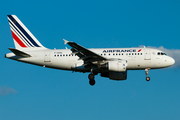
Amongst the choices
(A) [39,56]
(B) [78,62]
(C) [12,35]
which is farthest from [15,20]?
(B) [78,62]

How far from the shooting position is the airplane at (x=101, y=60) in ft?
147

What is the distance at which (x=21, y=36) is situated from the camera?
168 feet

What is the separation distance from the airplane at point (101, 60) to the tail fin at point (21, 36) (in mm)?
1588

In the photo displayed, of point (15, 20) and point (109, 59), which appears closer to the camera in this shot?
point (109, 59)

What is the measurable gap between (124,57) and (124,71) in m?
2.16

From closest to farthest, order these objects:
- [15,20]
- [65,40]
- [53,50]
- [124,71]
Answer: [65,40], [124,71], [53,50], [15,20]

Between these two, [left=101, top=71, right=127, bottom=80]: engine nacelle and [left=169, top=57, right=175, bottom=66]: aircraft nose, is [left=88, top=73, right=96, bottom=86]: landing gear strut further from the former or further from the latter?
[left=169, top=57, right=175, bottom=66]: aircraft nose

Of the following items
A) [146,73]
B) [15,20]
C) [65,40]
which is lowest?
[146,73]

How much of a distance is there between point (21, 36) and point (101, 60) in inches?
562

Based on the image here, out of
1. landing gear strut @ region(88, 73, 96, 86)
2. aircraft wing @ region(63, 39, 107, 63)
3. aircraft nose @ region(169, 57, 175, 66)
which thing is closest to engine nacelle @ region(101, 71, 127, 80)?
landing gear strut @ region(88, 73, 96, 86)

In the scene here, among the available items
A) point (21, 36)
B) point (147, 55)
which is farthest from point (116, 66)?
point (21, 36)

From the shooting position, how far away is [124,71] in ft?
148

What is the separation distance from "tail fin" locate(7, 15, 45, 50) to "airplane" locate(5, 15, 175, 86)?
62.5 inches

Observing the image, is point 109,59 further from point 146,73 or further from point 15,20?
point 15,20
